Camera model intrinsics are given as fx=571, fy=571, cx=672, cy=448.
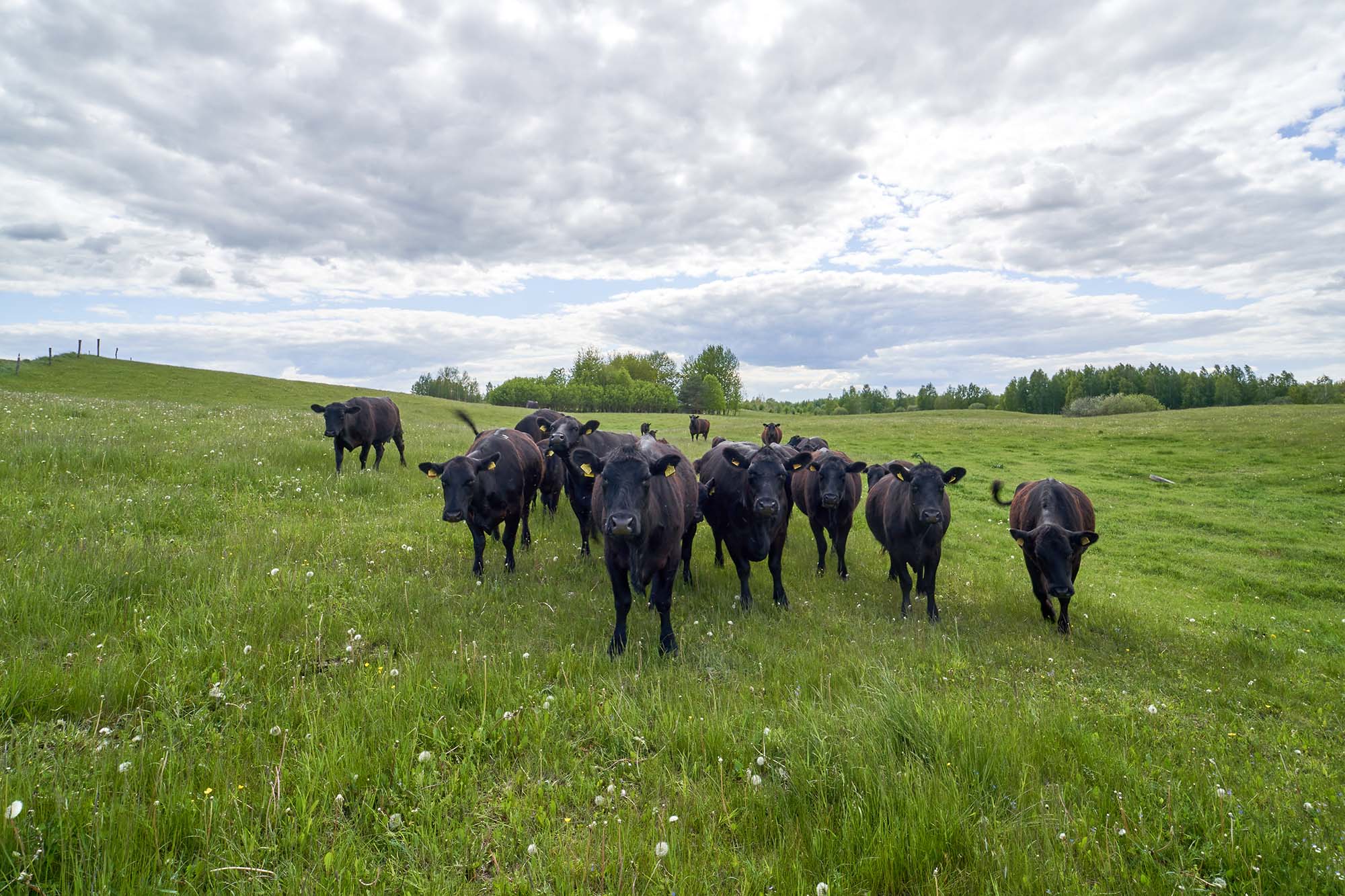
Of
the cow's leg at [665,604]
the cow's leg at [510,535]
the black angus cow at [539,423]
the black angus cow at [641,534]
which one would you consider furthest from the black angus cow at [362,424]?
Answer: the cow's leg at [665,604]

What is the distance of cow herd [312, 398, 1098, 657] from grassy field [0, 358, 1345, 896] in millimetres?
579

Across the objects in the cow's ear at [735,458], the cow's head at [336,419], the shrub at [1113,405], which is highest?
the shrub at [1113,405]

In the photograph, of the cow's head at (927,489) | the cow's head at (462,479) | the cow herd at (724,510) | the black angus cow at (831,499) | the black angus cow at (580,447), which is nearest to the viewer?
the cow herd at (724,510)

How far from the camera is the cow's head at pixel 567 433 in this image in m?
10.9

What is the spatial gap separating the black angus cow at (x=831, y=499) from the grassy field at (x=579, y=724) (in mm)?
896

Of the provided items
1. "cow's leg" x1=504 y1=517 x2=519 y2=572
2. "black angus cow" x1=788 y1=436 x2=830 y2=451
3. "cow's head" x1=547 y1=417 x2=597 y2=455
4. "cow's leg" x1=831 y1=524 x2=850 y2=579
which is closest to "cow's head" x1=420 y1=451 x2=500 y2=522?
"cow's leg" x1=504 y1=517 x2=519 y2=572

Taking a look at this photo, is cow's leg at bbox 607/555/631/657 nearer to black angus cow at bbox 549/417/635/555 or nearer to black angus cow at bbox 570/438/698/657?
black angus cow at bbox 570/438/698/657

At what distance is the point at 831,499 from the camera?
971 centimetres

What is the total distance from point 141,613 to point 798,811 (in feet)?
20.0

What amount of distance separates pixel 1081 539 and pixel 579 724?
759 centimetres

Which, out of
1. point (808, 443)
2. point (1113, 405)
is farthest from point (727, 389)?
point (808, 443)

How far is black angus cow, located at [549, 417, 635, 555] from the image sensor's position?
1060cm

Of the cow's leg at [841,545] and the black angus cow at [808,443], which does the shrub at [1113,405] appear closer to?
the black angus cow at [808,443]

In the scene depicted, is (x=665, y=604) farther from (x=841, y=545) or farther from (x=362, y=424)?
(x=362, y=424)
